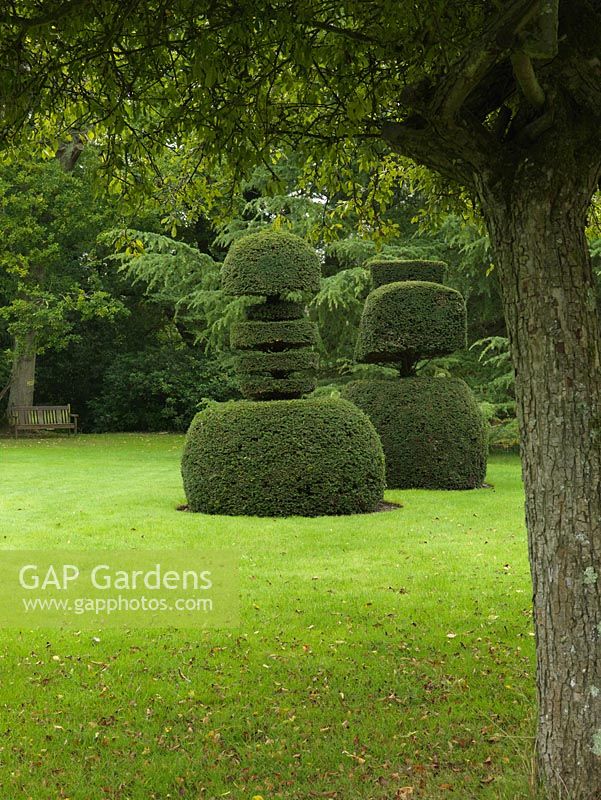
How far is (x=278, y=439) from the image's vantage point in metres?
9.85

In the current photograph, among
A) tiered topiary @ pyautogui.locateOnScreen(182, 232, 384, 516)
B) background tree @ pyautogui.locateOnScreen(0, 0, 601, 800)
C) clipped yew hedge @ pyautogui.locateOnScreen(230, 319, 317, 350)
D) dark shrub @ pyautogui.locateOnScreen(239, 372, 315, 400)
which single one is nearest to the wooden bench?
clipped yew hedge @ pyautogui.locateOnScreen(230, 319, 317, 350)

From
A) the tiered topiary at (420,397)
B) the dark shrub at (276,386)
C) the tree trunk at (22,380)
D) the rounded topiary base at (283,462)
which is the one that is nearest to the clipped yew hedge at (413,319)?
the tiered topiary at (420,397)

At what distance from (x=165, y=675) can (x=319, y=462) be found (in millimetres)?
5236

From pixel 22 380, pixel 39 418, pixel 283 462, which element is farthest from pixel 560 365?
pixel 22 380

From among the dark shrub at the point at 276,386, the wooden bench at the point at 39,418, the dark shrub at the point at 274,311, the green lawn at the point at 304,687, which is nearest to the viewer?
the green lawn at the point at 304,687

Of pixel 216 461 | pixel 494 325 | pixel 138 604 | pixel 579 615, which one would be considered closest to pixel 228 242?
pixel 494 325

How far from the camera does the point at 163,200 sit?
17.6 feet

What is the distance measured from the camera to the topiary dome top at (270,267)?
35.2 feet

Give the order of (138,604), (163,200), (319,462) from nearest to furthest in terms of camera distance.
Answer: (163,200)
(138,604)
(319,462)

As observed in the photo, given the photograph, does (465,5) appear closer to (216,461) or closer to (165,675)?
(165,675)

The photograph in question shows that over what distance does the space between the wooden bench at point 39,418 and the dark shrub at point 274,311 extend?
44.6 feet

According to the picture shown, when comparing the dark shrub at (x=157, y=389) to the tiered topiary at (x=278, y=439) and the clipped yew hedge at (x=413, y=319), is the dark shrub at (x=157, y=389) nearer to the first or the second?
the clipped yew hedge at (x=413, y=319)

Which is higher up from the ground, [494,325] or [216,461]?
[494,325]

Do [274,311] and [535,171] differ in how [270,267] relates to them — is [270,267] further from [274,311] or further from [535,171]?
[535,171]
